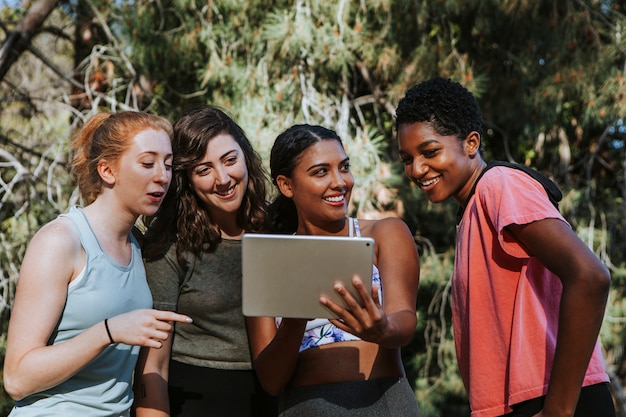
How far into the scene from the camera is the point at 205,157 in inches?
92.3

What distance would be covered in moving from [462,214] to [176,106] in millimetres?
3946

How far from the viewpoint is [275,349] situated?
198cm

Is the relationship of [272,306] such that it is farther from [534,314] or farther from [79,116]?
[79,116]

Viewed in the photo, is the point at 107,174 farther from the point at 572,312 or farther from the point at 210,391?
the point at 572,312

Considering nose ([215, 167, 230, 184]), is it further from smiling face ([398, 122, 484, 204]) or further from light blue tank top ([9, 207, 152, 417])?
smiling face ([398, 122, 484, 204])

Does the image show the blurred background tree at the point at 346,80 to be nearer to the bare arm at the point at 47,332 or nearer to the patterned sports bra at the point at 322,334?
the patterned sports bra at the point at 322,334

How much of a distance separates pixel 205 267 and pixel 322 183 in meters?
0.44

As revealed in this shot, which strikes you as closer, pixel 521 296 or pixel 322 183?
pixel 521 296

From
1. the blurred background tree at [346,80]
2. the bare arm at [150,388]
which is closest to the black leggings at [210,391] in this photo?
the bare arm at [150,388]

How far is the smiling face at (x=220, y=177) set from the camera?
92.0 inches

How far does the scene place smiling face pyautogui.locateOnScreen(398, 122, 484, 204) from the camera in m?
1.97

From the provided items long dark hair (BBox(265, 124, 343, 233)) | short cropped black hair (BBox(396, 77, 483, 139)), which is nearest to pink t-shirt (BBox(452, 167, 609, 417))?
short cropped black hair (BBox(396, 77, 483, 139))

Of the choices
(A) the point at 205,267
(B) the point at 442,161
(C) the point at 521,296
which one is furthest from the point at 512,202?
(A) the point at 205,267

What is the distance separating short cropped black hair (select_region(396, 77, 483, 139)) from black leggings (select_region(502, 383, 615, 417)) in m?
0.67
